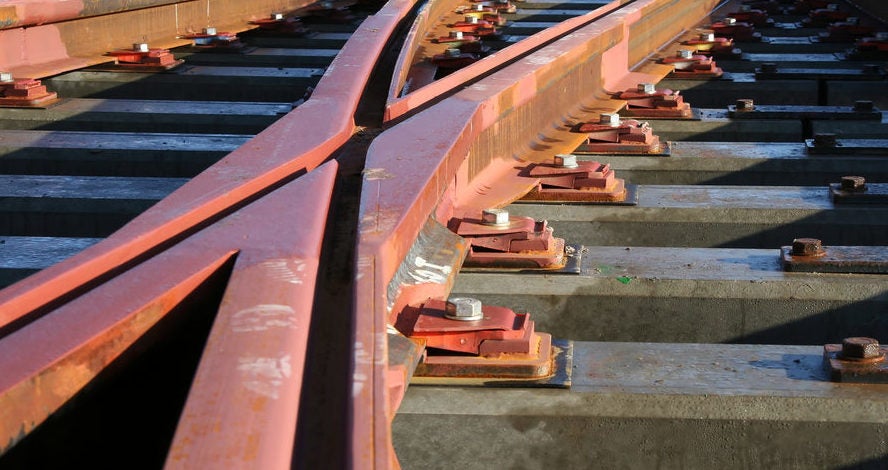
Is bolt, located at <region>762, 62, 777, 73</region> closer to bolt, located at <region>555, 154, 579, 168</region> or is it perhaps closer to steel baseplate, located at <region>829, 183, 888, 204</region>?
steel baseplate, located at <region>829, 183, 888, 204</region>

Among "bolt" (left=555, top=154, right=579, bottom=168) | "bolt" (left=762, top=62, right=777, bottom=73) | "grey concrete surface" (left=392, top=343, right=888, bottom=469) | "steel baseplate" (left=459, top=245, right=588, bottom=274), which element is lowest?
"grey concrete surface" (left=392, top=343, right=888, bottom=469)

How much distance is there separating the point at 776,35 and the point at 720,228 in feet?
18.8

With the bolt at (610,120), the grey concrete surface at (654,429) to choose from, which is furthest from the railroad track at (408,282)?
the bolt at (610,120)

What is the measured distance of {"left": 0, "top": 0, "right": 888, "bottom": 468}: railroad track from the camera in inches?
84.5

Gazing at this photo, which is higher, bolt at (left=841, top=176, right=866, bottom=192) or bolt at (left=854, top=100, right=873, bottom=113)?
bolt at (left=854, top=100, right=873, bottom=113)

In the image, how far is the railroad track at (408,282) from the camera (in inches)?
84.5

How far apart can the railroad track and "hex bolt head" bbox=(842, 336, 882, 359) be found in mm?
64

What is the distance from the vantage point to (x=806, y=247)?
3410 millimetres

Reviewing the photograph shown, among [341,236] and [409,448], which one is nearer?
[409,448]

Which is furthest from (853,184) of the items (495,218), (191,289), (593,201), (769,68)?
(769,68)

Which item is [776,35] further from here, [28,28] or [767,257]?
[767,257]

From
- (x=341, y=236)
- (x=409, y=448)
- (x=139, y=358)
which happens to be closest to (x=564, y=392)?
(x=409, y=448)

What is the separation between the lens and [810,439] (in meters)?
2.63

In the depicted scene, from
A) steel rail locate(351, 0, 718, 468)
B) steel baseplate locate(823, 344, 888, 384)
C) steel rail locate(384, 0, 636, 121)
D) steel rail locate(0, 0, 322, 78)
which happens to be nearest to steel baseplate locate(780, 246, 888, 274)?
steel baseplate locate(823, 344, 888, 384)
